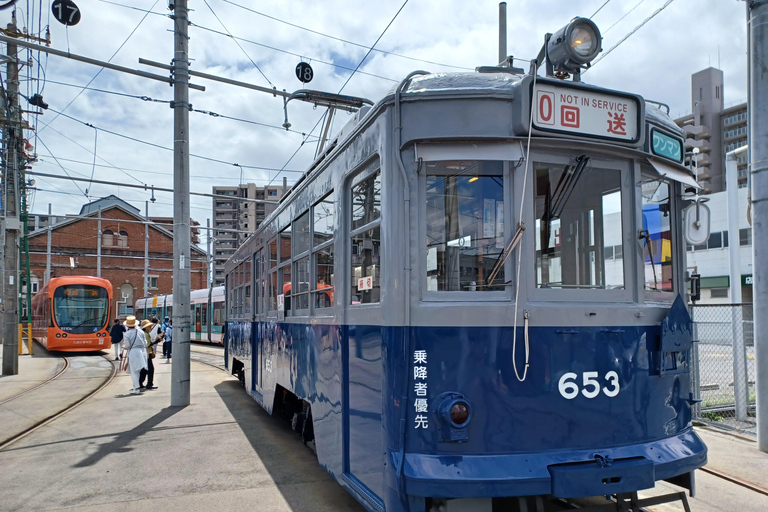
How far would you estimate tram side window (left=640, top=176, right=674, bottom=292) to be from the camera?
3920mm

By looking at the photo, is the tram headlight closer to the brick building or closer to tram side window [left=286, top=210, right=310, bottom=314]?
tram side window [left=286, top=210, right=310, bottom=314]

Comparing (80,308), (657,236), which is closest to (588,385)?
(657,236)

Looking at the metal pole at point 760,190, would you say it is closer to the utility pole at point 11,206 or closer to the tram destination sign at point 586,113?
the tram destination sign at point 586,113

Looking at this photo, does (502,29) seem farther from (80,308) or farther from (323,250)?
(80,308)

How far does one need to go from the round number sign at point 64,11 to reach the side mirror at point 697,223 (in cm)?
878

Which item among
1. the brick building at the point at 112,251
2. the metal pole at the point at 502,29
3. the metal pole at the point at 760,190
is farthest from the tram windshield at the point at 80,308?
the brick building at the point at 112,251

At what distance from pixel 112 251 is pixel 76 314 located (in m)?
31.4

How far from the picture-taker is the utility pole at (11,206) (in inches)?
627

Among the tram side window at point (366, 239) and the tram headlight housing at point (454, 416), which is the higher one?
the tram side window at point (366, 239)

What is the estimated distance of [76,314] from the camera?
22562mm

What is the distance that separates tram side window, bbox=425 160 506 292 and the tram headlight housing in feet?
2.03

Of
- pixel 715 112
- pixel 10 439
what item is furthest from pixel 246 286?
pixel 715 112

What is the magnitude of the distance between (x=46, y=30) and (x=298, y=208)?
14.2 meters

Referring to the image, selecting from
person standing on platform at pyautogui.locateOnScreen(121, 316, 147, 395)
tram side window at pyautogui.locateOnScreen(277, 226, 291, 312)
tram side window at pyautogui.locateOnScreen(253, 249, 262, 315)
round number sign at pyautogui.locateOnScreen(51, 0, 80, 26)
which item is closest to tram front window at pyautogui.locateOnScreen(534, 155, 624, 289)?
tram side window at pyautogui.locateOnScreen(277, 226, 291, 312)
